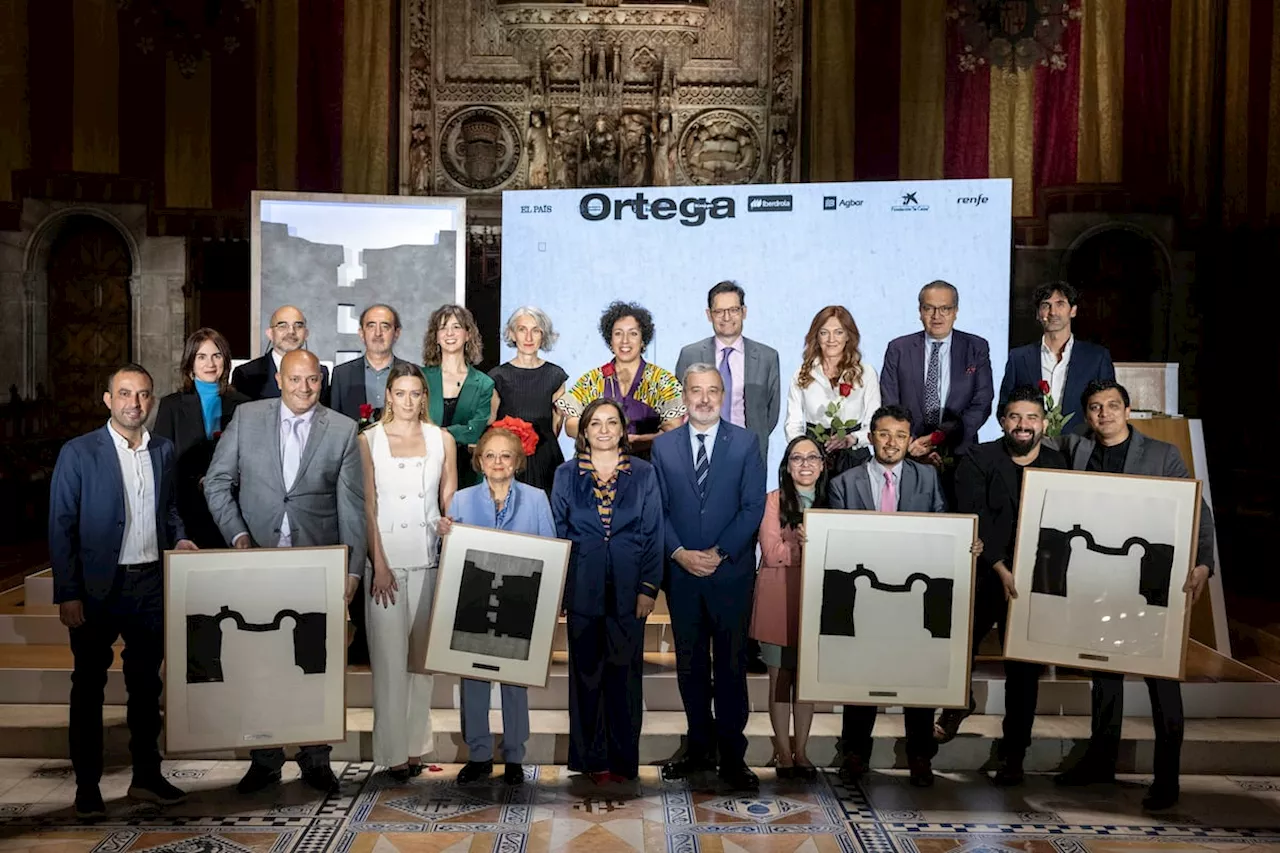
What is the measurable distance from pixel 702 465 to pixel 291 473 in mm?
1553

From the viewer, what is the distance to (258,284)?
676cm

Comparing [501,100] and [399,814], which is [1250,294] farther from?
[399,814]

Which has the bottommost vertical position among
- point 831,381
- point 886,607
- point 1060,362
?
point 886,607

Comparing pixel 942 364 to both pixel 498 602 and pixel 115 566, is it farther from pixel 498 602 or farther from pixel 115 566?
pixel 115 566

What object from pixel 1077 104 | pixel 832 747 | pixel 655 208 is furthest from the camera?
pixel 1077 104

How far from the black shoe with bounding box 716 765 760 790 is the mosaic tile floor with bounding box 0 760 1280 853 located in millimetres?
54

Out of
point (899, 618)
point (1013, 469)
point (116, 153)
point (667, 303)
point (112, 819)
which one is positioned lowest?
point (112, 819)

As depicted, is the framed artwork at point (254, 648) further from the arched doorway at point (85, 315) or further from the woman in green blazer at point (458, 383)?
the arched doorway at point (85, 315)

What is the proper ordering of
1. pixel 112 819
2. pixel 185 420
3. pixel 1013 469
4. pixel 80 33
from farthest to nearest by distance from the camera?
pixel 80 33 → pixel 185 420 → pixel 1013 469 → pixel 112 819

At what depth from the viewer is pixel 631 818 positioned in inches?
172

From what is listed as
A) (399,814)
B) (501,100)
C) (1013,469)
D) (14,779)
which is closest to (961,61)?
(501,100)

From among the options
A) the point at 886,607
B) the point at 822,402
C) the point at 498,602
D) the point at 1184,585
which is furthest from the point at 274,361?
the point at 1184,585

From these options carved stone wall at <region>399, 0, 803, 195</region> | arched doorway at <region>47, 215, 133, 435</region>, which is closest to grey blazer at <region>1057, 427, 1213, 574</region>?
carved stone wall at <region>399, 0, 803, 195</region>

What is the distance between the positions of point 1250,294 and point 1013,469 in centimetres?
482
